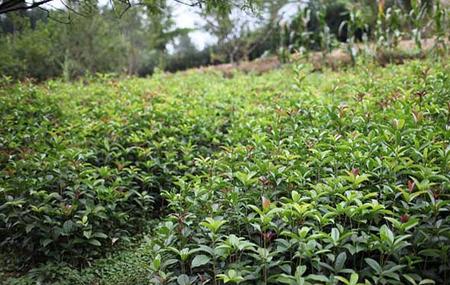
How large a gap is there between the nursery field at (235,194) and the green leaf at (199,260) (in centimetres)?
1

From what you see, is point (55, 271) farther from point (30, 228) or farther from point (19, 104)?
point (19, 104)

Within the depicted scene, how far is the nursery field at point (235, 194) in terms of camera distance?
1925 mm

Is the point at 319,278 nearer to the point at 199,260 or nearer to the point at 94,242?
the point at 199,260

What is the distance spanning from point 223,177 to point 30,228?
141 cm

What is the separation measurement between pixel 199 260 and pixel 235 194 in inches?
20.9

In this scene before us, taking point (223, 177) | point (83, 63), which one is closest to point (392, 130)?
point (223, 177)

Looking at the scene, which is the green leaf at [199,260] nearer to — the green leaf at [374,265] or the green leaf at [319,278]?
the green leaf at [319,278]

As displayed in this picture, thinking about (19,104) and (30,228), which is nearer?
(30,228)

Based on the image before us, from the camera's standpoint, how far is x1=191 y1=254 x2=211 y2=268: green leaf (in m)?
1.95

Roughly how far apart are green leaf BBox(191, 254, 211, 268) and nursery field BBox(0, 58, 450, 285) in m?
0.01

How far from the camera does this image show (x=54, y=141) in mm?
3869

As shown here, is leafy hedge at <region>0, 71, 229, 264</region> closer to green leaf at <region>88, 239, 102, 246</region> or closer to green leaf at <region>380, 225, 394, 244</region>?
green leaf at <region>88, 239, 102, 246</region>

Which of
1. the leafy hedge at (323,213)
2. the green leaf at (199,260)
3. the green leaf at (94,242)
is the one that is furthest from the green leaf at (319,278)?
the green leaf at (94,242)

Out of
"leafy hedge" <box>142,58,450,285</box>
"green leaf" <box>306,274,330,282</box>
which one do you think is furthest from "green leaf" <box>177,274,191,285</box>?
"green leaf" <box>306,274,330,282</box>
